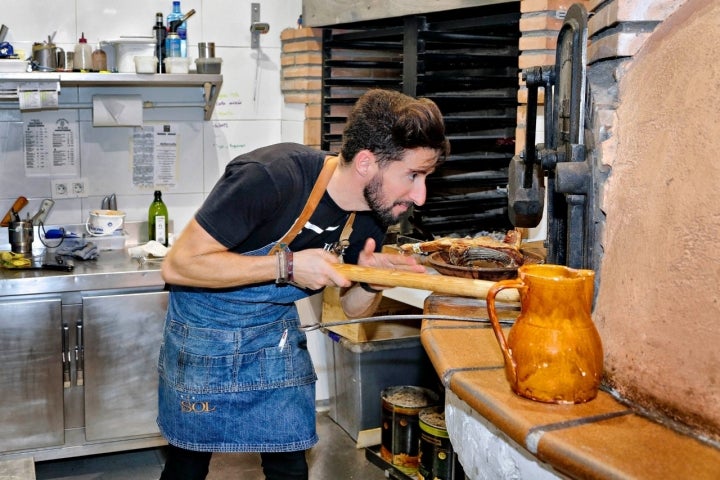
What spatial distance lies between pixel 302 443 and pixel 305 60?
261cm

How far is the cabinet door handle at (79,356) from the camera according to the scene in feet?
13.2

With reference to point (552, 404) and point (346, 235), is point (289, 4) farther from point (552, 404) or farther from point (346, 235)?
point (552, 404)

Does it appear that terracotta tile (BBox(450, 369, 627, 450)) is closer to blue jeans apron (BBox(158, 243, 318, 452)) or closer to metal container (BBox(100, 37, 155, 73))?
blue jeans apron (BBox(158, 243, 318, 452))

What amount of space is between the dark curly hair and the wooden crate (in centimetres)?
158

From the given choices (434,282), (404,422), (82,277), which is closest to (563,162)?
(434,282)

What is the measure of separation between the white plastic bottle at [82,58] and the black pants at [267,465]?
2301mm

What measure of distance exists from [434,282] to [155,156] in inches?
124

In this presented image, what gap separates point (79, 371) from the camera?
4.03 metres

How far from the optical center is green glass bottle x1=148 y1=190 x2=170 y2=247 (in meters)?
4.65

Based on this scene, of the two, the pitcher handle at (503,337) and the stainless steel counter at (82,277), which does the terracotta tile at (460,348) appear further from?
the stainless steel counter at (82,277)

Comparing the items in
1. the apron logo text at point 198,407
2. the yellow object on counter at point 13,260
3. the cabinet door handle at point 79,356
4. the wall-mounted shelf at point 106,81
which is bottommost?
the cabinet door handle at point 79,356

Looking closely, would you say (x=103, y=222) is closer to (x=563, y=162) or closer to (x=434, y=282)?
(x=434, y=282)

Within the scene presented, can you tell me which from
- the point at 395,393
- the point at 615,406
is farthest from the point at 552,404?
the point at 395,393

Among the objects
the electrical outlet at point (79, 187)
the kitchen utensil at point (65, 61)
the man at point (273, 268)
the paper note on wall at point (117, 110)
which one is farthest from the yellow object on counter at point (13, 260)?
the man at point (273, 268)
